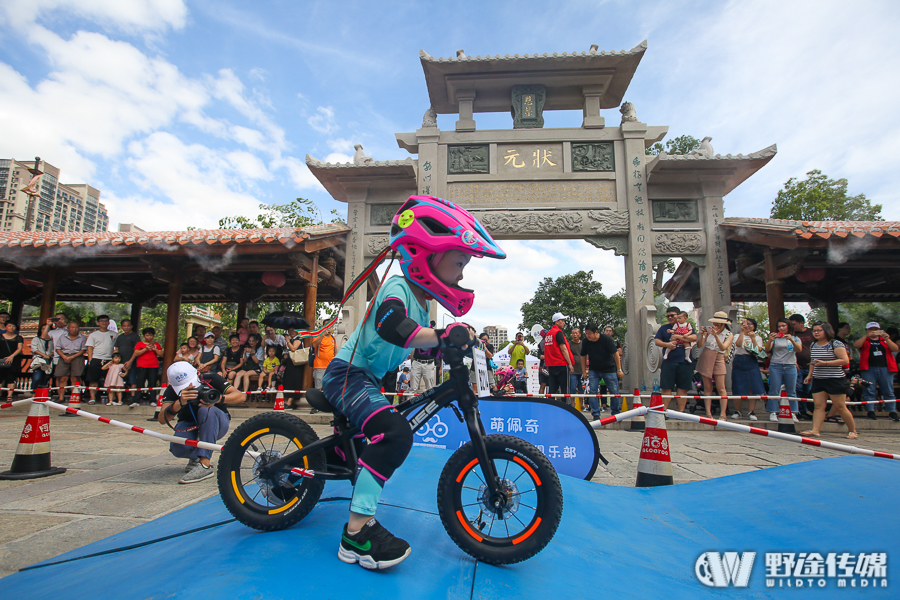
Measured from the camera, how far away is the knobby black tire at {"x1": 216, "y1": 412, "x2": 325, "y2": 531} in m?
2.05

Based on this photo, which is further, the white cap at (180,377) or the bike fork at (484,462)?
the white cap at (180,377)

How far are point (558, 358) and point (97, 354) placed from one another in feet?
31.1

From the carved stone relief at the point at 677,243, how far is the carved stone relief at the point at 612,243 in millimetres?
690

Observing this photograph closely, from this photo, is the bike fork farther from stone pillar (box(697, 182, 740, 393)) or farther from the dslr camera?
stone pillar (box(697, 182, 740, 393))

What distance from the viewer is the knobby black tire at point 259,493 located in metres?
2.05

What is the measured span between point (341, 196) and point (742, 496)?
10.8 m

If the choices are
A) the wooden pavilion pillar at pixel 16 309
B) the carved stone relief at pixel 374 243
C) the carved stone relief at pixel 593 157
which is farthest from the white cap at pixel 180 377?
the wooden pavilion pillar at pixel 16 309

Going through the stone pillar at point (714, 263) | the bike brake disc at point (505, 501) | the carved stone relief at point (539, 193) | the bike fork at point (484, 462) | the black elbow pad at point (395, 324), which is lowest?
the bike brake disc at point (505, 501)

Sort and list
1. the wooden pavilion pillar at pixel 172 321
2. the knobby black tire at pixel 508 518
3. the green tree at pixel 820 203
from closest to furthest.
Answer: the knobby black tire at pixel 508 518, the wooden pavilion pillar at pixel 172 321, the green tree at pixel 820 203

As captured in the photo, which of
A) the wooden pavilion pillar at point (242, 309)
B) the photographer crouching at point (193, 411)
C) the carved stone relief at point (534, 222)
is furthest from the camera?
the wooden pavilion pillar at point (242, 309)

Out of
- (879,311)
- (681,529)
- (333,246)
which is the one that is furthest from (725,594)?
(879,311)

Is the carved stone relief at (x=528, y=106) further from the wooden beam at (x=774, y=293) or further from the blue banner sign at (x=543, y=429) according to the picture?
the blue banner sign at (x=543, y=429)

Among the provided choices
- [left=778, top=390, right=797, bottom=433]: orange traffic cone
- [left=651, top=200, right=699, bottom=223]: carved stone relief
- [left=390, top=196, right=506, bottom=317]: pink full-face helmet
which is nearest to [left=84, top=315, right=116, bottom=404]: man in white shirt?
[left=390, top=196, right=506, bottom=317]: pink full-face helmet

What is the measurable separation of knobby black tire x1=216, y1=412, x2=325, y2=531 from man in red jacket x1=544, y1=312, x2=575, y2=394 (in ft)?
22.2
